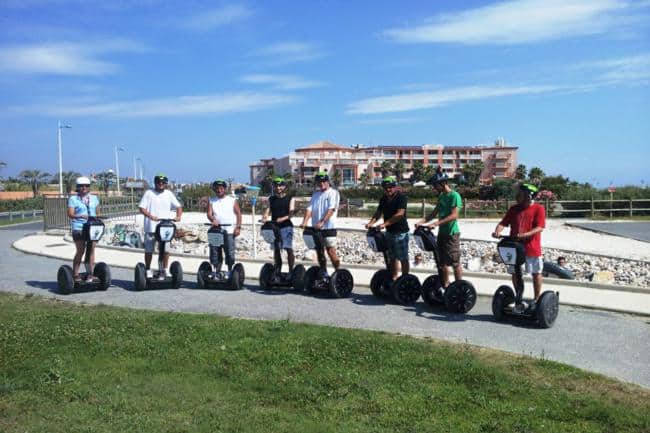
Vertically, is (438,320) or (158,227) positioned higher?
(158,227)

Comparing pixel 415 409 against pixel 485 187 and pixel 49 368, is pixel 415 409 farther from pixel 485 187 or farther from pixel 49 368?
pixel 485 187

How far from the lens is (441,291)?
8.69m

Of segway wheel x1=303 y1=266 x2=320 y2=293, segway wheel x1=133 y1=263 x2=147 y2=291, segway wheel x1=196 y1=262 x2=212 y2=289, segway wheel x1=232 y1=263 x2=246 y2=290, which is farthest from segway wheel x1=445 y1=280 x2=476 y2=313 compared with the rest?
segway wheel x1=133 y1=263 x2=147 y2=291

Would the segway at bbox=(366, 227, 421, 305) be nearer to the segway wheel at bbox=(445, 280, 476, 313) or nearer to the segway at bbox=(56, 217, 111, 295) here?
the segway wheel at bbox=(445, 280, 476, 313)

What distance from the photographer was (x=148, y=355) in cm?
609

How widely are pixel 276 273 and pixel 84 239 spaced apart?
10.1 feet

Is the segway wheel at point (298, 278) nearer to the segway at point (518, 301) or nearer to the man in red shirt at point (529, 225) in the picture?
the segway at point (518, 301)

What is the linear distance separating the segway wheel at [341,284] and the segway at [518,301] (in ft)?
7.73

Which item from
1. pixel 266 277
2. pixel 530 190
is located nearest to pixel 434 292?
pixel 530 190

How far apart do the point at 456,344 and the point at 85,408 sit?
12.2ft

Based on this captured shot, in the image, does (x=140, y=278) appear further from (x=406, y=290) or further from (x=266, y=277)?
(x=406, y=290)

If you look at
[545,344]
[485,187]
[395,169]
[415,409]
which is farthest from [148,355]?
[395,169]

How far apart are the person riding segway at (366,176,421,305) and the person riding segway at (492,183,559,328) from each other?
1531mm

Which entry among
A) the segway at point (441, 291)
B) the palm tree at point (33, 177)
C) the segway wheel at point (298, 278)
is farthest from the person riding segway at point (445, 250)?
the palm tree at point (33, 177)
